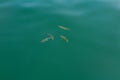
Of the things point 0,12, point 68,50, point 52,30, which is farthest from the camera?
point 0,12

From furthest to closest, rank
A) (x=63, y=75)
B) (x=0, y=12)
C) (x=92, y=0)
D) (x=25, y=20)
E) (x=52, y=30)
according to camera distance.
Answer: (x=92, y=0) < (x=0, y=12) < (x=25, y=20) < (x=52, y=30) < (x=63, y=75)

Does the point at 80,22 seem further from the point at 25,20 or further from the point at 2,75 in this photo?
the point at 2,75

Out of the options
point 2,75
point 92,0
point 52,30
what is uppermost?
point 92,0

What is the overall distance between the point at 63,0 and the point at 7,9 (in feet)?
2.27

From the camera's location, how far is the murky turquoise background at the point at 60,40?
194 centimetres

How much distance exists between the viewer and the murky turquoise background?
194 cm

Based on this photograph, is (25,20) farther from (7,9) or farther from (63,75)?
(63,75)

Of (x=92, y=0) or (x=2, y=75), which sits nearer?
(x=2, y=75)

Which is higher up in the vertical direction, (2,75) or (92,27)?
(92,27)

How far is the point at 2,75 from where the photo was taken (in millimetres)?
1922

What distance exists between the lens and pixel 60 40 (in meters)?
2.26

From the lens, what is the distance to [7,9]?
2770mm

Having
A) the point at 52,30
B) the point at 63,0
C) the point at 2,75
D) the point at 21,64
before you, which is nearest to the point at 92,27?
the point at 52,30

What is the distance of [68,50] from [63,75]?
1.03 feet
